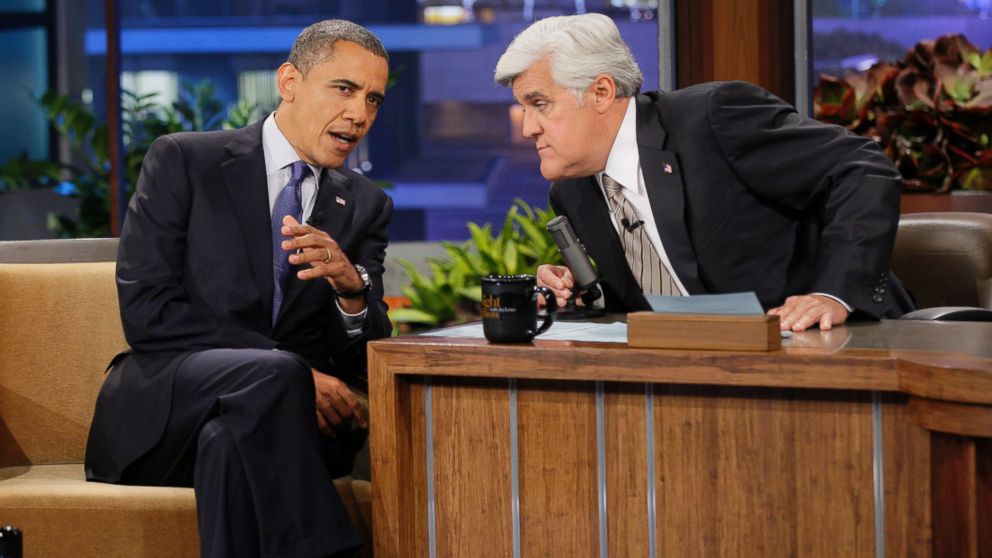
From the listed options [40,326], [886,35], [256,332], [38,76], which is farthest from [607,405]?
[38,76]

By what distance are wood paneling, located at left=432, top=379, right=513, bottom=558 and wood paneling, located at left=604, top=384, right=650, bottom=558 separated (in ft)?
0.53

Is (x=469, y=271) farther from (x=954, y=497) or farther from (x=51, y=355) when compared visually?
(x=954, y=497)

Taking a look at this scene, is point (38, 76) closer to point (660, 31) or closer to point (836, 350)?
point (660, 31)

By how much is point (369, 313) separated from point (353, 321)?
40 millimetres

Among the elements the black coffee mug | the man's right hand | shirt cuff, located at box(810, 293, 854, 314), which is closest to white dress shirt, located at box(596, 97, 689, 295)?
the man's right hand

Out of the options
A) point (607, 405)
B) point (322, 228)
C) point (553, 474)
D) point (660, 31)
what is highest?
point (660, 31)

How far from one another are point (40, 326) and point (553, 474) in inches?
54.4

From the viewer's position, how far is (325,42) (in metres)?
2.57

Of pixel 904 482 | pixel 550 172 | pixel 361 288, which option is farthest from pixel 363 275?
pixel 904 482

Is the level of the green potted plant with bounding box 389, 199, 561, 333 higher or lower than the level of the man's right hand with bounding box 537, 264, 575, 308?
lower

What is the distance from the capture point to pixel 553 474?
1.72 metres

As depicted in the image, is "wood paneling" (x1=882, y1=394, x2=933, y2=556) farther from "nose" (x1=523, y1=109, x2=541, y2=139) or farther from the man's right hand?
"nose" (x1=523, y1=109, x2=541, y2=139)

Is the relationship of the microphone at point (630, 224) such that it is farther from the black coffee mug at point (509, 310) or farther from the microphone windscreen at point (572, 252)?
the black coffee mug at point (509, 310)

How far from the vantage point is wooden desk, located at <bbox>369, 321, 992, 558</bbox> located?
1.52 m
